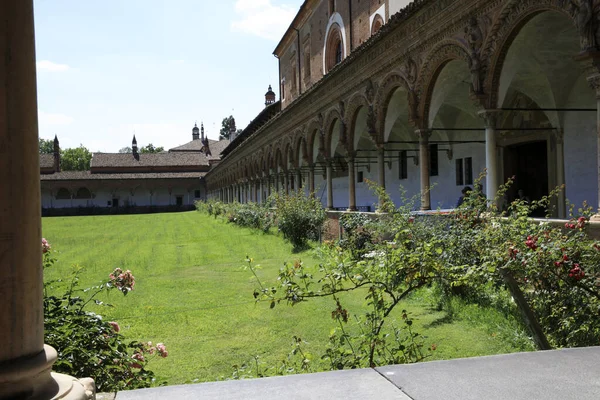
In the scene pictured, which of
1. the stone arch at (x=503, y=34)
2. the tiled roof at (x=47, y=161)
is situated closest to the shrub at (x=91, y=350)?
the stone arch at (x=503, y=34)

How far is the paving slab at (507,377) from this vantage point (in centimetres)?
262

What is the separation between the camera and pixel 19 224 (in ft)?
6.79

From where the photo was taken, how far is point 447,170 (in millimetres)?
19328

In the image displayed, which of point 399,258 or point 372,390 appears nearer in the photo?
point 372,390

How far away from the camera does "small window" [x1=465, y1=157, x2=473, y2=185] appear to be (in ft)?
58.4

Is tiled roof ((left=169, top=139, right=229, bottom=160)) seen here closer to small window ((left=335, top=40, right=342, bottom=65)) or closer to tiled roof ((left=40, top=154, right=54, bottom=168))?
tiled roof ((left=40, top=154, right=54, bottom=168))

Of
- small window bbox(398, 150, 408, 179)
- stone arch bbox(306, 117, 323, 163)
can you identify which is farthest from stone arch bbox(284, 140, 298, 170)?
Result: small window bbox(398, 150, 408, 179)

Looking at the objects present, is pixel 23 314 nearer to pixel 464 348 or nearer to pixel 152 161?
pixel 464 348

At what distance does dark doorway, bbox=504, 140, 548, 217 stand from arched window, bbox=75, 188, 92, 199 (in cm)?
5888

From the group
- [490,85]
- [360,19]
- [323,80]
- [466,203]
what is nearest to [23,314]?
[466,203]

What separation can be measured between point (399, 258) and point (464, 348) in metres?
1.36

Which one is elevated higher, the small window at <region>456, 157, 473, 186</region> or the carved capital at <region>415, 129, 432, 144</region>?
the carved capital at <region>415, 129, 432, 144</region>

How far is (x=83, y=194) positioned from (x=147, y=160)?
1077cm

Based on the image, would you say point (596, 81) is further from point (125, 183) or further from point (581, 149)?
point (125, 183)
